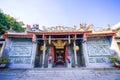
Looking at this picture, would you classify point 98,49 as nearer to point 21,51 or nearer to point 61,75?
point 61,75

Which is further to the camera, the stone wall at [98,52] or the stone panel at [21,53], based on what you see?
the stone panel at [21,53]

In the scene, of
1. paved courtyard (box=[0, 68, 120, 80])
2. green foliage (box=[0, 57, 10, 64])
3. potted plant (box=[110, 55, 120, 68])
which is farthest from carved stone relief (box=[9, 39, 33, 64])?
potted plant (box=[110, 55, 120, 68])

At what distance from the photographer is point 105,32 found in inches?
335

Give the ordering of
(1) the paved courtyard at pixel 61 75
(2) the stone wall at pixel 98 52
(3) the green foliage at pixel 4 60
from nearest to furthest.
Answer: (1) the paved courtyard at pixel 61 75 < (3) the green foliage at pixel 4 60 < (2) the stone wall at pixel 98 52

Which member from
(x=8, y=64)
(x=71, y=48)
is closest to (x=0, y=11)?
(x=8, y=64)

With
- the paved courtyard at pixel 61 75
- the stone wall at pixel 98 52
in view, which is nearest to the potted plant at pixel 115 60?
the stone wall at pixel 98 52

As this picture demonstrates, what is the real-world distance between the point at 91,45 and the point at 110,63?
2066 mm

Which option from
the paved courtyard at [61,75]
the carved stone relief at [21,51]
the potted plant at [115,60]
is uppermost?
the carved stone relief at [21,51]

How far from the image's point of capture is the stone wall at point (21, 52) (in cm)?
800

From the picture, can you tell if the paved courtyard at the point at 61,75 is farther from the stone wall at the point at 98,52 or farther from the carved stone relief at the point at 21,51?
the carved stone relief at the point at 21,51

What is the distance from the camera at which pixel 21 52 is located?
27.4 ft

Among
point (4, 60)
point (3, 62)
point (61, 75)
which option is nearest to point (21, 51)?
point (4, 60)

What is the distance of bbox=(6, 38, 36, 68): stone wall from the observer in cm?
800

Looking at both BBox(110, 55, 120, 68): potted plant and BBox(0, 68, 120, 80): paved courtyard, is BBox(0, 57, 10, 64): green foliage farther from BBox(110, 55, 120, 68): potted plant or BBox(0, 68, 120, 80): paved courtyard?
BBox(110, 55, 120, 68): potted plant
